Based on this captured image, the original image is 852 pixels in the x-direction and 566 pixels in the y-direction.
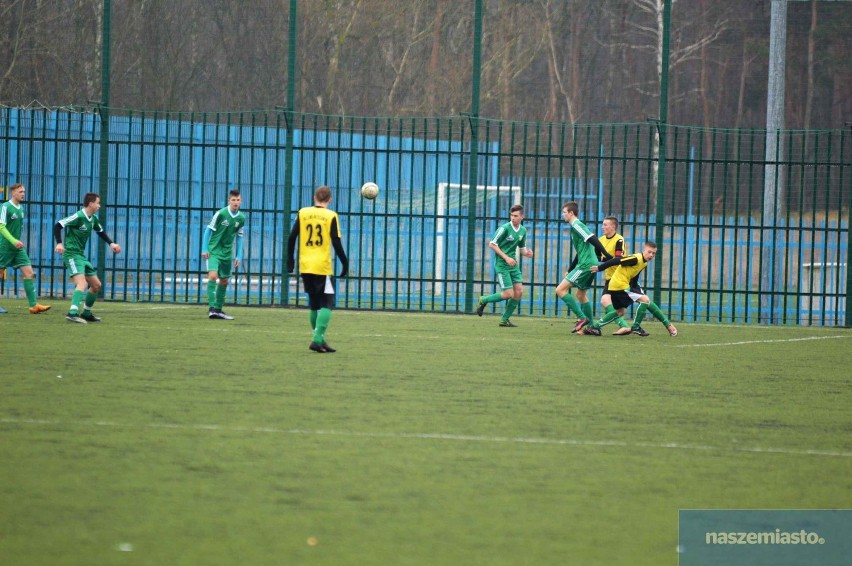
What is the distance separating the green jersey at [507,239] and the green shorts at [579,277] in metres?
1.18

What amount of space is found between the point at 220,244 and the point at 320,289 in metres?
5.20

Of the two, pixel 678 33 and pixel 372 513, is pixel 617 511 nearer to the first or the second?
pixel 372 513

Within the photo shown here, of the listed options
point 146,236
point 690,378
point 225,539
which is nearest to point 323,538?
point 225,539

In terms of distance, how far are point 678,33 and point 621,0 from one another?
2.13 metres

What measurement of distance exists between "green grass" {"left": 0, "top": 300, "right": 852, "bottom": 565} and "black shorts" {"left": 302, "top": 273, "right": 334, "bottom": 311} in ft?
1.78

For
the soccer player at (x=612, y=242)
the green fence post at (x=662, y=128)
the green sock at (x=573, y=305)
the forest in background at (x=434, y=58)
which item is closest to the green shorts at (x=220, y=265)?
the green sock at (x=573, y=305)

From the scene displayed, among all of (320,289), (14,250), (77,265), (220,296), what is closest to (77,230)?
(77,265)

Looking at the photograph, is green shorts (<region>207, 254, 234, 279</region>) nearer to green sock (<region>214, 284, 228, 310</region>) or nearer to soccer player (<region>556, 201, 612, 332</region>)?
green sock (<region>214, 284, 228, 310</region>)

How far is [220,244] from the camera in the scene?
57.2 feet

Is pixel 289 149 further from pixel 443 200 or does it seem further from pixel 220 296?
pixel 443 200

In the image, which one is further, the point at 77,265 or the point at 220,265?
the point at 220,265

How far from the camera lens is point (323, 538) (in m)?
5.20

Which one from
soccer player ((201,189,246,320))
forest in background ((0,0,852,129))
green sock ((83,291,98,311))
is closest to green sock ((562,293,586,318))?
soccer player ((201,189,246,320))

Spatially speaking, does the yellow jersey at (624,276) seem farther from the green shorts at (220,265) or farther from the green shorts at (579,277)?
the green shorts at (220,265)
